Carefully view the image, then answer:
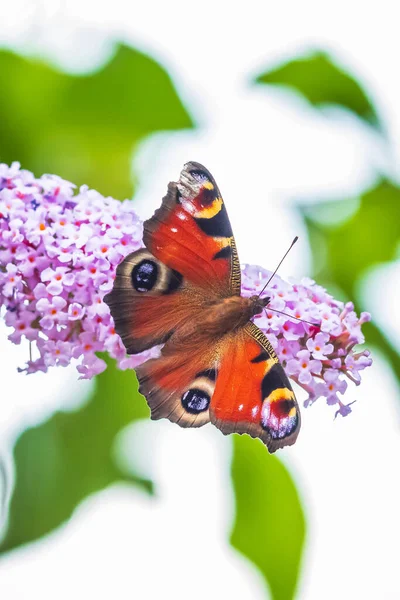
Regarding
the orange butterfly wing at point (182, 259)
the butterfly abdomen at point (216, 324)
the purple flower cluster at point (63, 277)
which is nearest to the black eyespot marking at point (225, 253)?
the orange butterfly wing at point (182, 259)

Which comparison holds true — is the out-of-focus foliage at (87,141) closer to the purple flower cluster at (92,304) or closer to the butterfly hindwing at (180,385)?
the purple flower cluster at (92,304)

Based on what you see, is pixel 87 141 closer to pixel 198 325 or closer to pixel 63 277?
pixel 63 277

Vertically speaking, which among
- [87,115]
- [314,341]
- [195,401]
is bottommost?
[195,401]

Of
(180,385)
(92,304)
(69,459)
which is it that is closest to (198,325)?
(180,385)

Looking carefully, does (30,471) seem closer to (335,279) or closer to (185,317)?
(185,317)

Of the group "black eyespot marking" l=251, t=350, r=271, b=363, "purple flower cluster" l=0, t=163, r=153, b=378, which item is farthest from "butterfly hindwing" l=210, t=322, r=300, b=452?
"purple flower cluster" l=0, t=163, r=153, b=378

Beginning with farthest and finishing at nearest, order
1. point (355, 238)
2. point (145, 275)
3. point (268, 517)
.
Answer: point (355, 238), point (268, 517), point (145, 275)

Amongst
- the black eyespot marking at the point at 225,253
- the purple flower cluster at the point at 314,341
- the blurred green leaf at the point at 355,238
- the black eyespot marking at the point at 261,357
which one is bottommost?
the black eyespot marking at the point at 261,357
